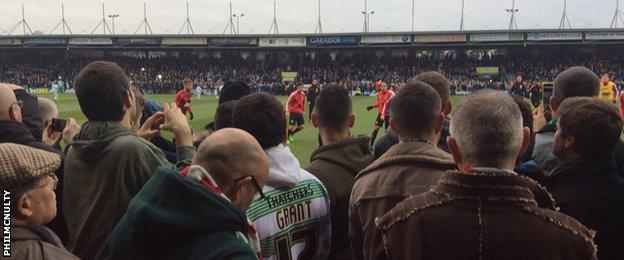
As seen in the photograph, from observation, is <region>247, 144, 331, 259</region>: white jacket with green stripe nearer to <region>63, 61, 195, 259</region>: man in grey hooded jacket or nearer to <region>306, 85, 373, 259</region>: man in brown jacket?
<region>306, 85, 373, 259</region>: man in brown jacket

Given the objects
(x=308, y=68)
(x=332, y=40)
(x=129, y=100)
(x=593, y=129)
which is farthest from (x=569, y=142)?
(x=308, y=68)

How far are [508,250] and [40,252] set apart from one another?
1858mm

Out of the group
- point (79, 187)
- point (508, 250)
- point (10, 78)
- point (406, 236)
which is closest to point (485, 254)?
point (508, 250)

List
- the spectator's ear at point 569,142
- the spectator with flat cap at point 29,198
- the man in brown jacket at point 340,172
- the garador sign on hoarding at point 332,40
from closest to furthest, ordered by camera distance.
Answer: the spectator with flat cap at point 29,198 → the spectator's ear at point 569,142 → the man in brown jacket at point 340,172 → the garador sign on hoarding at point 332,40

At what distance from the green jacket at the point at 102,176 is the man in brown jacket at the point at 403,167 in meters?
1.10

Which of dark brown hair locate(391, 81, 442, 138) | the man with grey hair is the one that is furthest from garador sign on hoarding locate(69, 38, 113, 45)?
dark brown hair locate(391, 81, 442, 138)

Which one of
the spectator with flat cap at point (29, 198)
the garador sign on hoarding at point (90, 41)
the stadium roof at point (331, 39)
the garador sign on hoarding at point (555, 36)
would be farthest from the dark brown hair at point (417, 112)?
the garador sign on hoarding at point (90, 41)

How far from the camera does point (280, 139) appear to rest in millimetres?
3389

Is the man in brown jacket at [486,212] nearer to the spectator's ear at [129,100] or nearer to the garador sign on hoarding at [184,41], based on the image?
the spectator's ear at [129,100]

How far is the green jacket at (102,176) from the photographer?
10.8 feet

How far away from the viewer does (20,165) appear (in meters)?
2.41

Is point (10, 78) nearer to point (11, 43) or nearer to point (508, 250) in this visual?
point (11, 43)

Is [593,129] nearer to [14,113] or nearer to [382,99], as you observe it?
[14,113]

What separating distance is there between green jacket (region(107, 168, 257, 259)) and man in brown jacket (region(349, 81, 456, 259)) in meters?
1.11
